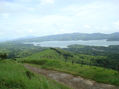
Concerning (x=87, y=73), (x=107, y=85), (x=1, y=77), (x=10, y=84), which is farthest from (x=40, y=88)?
(x=87, y=73)

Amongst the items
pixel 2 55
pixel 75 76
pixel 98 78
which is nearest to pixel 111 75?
pixel 98 78

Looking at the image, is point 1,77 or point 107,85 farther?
point 107,85

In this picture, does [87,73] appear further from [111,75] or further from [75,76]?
[111,75]

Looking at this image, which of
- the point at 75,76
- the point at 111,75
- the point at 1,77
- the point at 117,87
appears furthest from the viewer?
the point at 75,76

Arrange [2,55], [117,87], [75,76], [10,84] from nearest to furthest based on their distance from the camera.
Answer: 1. [10,84]
2. [117,87]
3. [75,76]
4. [2,55]

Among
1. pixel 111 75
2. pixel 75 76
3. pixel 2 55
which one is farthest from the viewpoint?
pixel 2 55

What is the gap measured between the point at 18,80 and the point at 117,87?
36.8 ft

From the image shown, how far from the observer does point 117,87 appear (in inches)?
558

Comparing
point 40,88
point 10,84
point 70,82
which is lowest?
point 70,82

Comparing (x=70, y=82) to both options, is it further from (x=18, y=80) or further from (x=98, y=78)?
(x=18, y=80)

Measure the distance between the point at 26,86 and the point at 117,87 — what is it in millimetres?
10795

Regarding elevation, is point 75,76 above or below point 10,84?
below

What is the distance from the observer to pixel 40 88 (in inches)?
357

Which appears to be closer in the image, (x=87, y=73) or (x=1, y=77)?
(x=1, y=77)
